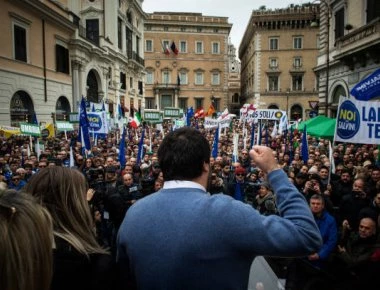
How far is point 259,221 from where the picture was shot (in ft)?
4.74

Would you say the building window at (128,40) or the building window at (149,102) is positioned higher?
the building window at (128,40)

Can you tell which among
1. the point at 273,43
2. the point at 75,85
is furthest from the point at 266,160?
the point at 273,43

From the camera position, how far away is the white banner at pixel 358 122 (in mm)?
6723

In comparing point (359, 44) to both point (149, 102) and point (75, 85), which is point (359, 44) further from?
point (149, 102)

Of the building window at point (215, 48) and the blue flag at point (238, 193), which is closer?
the blue flag at point (238, 193)

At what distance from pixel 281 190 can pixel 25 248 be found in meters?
1.01

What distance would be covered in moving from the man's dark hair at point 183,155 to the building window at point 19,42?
2171 centimetres

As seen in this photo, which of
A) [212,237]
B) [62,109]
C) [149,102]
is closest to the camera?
[212,237]

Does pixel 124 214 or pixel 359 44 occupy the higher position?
pixel 359 44

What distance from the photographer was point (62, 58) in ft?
85.6

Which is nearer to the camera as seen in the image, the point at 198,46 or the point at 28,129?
the point at 28,129

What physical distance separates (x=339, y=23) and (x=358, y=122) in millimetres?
17380

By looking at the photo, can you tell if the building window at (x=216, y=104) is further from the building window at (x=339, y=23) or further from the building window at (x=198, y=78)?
the building window at (x=339, y=23)

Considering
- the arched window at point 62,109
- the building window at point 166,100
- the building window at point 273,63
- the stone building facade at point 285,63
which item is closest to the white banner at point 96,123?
the arched window at point 62,109
